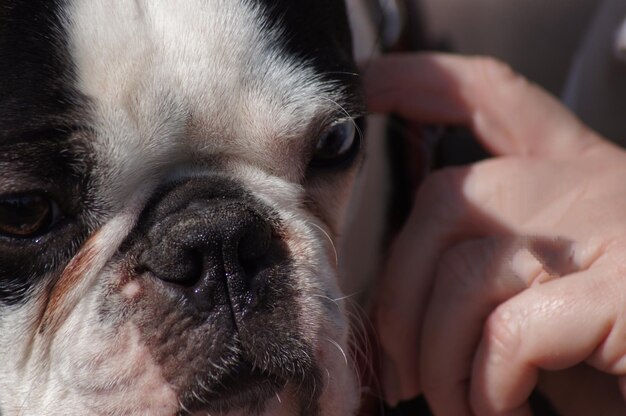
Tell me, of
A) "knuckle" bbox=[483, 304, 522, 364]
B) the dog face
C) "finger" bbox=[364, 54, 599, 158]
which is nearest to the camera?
the dog face

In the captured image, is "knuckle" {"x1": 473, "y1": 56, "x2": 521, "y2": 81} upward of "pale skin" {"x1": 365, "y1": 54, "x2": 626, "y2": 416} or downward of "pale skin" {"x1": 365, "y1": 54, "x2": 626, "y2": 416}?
upward

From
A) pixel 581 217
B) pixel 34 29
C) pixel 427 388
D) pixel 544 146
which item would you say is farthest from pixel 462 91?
pixel 34 29

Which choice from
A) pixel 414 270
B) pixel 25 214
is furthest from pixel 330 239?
pixel 25 214

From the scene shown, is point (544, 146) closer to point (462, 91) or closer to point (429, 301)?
point (462, 91)

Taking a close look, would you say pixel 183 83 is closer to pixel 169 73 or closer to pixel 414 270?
pixel 169 73

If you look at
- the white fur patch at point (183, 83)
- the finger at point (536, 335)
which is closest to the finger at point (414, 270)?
the finger at point (536, 335)

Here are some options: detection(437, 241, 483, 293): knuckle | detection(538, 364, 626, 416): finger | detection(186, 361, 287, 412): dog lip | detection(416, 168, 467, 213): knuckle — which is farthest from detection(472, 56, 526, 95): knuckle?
detection(186, 361, 287, 412): dog lip

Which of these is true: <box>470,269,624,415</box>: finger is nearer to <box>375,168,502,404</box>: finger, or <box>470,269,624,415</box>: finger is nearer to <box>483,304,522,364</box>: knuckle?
<box>483,304,522,364</box>: knuckle
